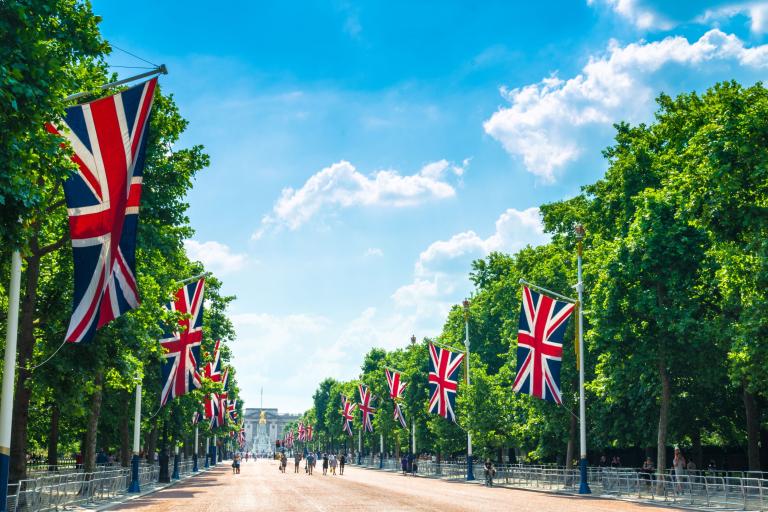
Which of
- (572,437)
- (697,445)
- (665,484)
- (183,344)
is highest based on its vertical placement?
(183,344)

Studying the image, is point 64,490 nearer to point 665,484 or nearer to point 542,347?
point 542,347

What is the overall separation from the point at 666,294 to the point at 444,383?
21.3m

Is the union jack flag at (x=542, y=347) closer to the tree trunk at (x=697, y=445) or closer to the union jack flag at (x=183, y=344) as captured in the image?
the tree trunk at (x=697, y=445)

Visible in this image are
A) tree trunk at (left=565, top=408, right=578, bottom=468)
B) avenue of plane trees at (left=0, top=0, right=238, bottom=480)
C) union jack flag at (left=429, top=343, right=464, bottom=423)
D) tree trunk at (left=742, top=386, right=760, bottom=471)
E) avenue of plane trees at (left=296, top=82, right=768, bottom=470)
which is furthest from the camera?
union jack flag at (left=429, top=343, right=464, bottom=423)

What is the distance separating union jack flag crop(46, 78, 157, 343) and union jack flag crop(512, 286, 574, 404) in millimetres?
24088

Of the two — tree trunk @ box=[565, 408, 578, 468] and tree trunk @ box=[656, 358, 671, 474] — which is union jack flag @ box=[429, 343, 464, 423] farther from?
tree trunk @ box=[656, 358, 671, 474]

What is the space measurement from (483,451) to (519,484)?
9.20 m

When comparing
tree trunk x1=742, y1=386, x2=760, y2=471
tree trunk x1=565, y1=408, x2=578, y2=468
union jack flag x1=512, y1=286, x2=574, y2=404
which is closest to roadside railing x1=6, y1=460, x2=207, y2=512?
union jack flag x1=512, y1=286, x2=574, y2=404

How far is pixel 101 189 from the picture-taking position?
53.7ft

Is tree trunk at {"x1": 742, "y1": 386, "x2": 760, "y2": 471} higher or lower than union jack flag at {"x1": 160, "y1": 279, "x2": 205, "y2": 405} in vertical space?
lower

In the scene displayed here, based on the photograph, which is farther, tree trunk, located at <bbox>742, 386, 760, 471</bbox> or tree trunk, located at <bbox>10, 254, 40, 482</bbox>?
tree trunk, located at <bbox>742, 386, 760, 471</bbox>

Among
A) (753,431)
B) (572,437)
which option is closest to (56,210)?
(753,431)

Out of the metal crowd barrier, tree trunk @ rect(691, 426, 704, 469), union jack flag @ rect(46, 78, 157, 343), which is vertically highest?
union jack flag @ rect(46, 78, 157, 343)

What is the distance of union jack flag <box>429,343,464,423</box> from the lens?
53547 millimetres
